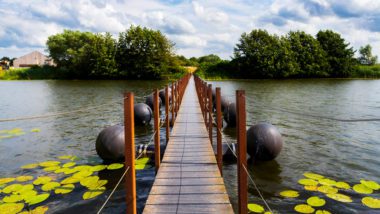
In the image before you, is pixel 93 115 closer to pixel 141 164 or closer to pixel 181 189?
pixel 141 164

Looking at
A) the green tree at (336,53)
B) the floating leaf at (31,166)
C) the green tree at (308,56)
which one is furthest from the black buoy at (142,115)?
the green tree at (336,53)

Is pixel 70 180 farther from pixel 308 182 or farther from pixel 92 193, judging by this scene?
pixel 308 182

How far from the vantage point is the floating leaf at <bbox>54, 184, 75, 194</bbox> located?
6394mm

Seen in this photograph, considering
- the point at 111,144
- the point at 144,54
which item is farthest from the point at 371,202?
the point at 144,54

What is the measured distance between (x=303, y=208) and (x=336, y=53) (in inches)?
2807

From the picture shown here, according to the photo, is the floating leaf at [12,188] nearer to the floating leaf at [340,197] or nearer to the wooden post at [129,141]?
the wooden post at [129,141]

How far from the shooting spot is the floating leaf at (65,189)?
6.39 meters

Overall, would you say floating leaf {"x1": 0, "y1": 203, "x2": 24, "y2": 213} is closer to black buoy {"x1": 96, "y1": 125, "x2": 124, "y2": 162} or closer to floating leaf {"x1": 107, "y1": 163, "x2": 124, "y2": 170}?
floating leaf {"x1": 107, "y1": 163, "x2": 124, "y2": 170}

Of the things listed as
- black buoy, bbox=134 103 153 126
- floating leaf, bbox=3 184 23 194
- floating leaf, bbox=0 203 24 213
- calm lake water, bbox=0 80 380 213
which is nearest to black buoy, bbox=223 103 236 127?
calm lake water, bbox=0 80 380 213

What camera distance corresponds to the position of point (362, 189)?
256 inches

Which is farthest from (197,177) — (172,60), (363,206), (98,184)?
(172,60)

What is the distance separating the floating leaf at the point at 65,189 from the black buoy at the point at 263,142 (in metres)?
4.36

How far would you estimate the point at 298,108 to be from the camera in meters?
19.6

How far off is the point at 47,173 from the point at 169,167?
10.8 ft
